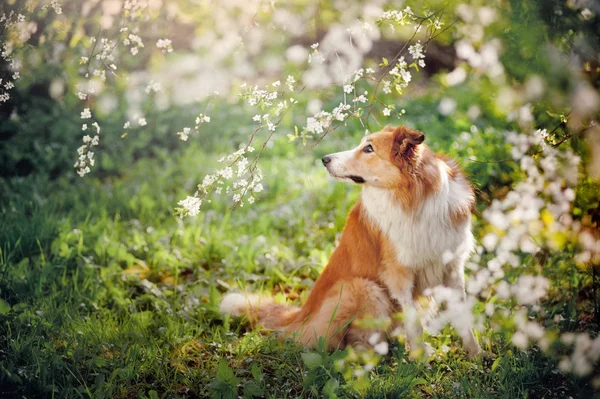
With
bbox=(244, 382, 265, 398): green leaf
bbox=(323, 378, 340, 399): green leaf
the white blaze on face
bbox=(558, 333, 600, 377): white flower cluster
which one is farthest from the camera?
the white blaze on face

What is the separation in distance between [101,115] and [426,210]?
18.1 ft

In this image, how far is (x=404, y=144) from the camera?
304 centimetres

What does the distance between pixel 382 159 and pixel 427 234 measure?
539 mm

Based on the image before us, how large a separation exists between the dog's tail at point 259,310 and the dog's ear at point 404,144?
1224mm

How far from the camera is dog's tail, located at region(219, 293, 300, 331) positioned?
3.45m

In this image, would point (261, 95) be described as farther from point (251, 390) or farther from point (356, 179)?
point (251, 390)

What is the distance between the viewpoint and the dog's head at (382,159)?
121 inches

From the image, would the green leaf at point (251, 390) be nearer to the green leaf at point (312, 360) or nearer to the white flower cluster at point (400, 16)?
the green leaf at point (312, 360)

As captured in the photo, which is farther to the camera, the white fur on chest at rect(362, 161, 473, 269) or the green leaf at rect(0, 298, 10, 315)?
the white fur on chest at rect(362, 161, 473, 269)

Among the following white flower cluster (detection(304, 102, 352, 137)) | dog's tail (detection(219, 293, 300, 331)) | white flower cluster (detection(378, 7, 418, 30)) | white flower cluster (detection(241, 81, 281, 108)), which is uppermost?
white flower cluster (detection(378, 7, 418, 30))

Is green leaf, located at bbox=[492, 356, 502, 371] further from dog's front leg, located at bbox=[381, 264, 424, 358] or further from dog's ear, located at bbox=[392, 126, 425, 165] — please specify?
dog's ear, located at bbox=[392, 126, 425, 165]

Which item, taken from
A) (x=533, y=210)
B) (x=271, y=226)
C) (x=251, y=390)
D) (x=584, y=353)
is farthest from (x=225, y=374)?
(x=271, y=226)

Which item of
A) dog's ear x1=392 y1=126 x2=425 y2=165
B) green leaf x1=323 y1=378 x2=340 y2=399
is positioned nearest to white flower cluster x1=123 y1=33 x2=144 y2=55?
dog's ear x1=392 y1=126 x2=425 y2=165

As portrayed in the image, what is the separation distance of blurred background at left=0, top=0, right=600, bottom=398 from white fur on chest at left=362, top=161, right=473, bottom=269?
251 millimetres
